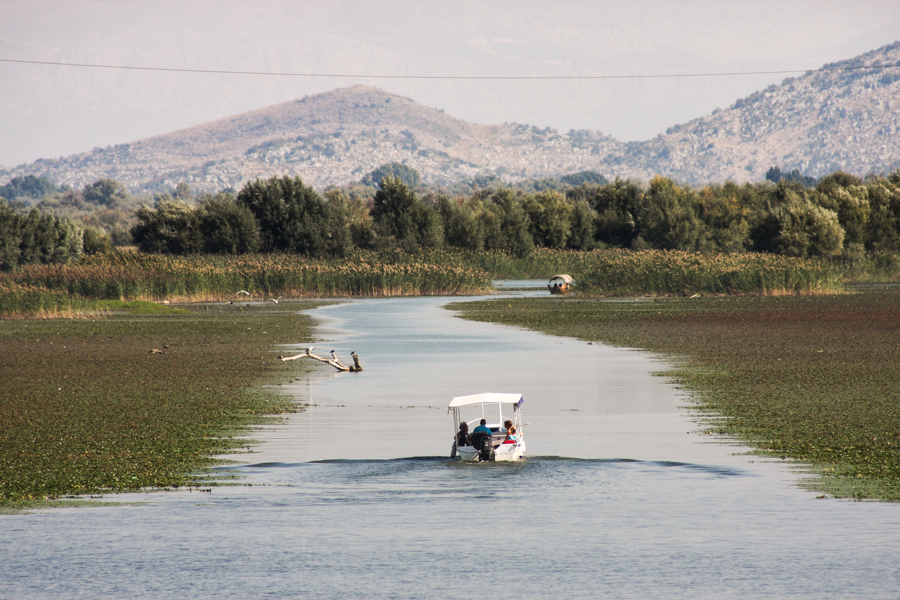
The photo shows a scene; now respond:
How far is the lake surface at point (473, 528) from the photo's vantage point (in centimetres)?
1059

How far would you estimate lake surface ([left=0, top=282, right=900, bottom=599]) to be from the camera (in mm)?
10594

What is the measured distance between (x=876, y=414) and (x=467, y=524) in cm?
1055

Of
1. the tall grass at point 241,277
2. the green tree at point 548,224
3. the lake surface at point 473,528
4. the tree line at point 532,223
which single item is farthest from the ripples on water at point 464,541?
the green tree at point 548,224

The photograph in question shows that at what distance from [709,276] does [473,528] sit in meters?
55.9

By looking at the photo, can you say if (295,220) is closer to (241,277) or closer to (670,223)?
(241,277)

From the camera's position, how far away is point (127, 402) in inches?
899

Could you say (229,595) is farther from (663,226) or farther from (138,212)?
(663,226)

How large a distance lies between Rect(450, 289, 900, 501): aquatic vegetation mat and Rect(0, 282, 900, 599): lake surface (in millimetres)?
1204

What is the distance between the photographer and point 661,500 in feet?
45.1

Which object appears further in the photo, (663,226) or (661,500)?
(663,226)

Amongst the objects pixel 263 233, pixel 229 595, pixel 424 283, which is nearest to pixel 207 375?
pixel 229 595

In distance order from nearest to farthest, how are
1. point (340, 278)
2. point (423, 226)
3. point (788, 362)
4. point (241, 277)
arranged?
1. point (788, 362)
2. point (241, 277)
3. point (340, 278)
4. point (423, 226)

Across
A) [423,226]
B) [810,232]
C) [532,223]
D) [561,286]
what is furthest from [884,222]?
[423,226]

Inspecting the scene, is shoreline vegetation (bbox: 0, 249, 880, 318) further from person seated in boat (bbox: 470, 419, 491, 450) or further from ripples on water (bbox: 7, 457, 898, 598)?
ripples on water (bbox: 7, 457, 898, 598)
